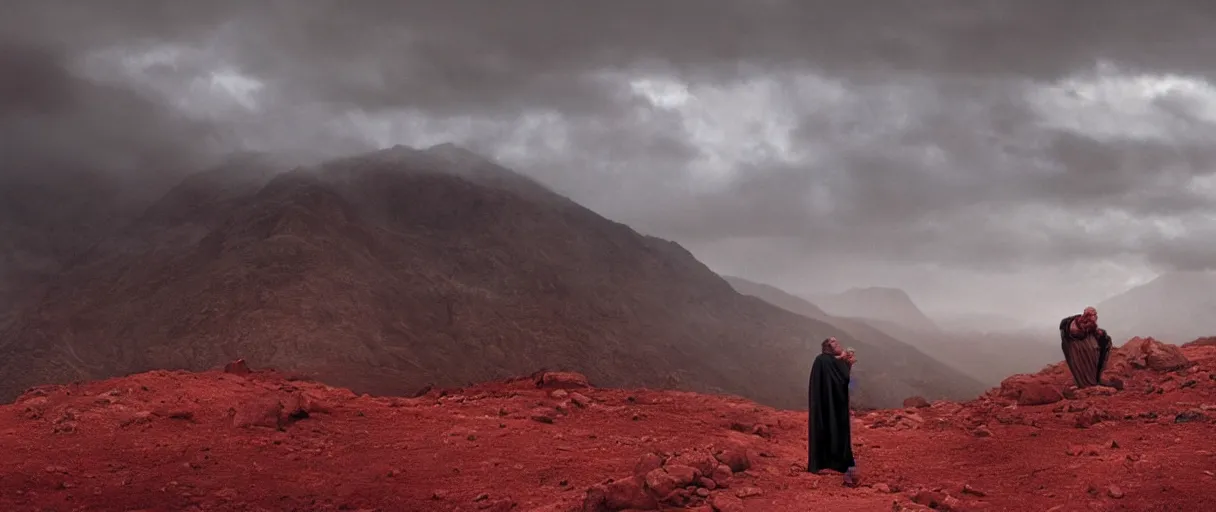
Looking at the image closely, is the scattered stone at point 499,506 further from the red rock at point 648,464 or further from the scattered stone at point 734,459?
the scattered stone at point 734,459

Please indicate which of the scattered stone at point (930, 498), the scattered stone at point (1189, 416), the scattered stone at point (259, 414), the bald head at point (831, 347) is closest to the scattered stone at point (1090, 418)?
the scattered stone at point (1189, 416)

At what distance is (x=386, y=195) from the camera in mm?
153000

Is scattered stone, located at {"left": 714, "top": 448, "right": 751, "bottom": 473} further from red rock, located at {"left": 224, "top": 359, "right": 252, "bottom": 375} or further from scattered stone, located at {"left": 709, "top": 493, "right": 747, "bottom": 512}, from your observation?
red rock, located at {"left": 224, "top": 359, "right": 252, "bottom": 375}

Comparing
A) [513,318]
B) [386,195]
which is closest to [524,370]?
[513,318]

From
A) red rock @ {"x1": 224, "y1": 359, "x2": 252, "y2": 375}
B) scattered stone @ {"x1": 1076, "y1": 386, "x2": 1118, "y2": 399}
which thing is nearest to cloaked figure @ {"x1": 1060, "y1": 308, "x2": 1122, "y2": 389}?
scattered stone @ {"x1": 1076, "y1": 386, "x2": 1118, "y2": 399}

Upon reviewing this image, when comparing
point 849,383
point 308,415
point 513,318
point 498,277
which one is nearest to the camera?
point 849,383

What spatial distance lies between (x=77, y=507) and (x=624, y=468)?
910 centimetres

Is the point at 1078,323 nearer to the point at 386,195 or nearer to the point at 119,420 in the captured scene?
the point at 119,420

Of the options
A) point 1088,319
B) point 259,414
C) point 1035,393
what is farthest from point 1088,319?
point 259,414

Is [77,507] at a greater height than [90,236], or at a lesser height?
lesser

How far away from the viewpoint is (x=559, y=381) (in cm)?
2403

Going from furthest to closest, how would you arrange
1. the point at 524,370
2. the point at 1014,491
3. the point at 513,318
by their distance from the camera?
the point at 513,318, the point at 524,370, the point at 1014,491

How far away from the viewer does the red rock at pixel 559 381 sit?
78.3 feet

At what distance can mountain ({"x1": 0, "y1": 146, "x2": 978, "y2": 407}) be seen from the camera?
93.0 m
